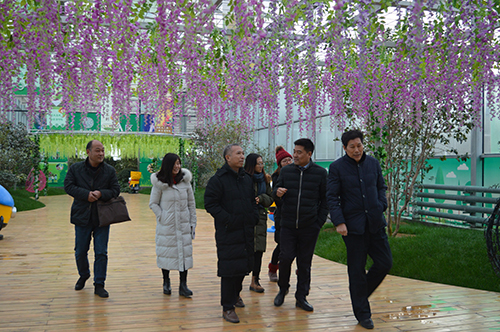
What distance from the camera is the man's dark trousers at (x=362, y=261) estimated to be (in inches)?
117

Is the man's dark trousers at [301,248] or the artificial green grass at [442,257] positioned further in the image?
the artificial green grass at [442,257]

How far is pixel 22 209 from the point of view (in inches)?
465

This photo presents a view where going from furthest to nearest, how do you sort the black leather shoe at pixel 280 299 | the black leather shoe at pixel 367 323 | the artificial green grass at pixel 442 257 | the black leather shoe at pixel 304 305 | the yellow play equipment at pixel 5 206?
the yellow play equipment at pixel 5 206 → the artificial green grass at pixel 442 257 → the black leather shoe at pixel 280 299 → the black leather shoe at pixel 304 305 → the black leather shoe at pixel 367 323

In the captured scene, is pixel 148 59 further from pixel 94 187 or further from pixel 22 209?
pixel 22 209

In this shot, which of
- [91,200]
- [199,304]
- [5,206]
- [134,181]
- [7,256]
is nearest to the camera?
[199,304]

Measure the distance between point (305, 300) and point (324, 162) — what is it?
377 inches

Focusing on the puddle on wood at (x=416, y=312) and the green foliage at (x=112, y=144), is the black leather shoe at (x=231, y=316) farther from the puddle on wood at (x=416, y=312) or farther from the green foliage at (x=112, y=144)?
the green foliage at (x=112, y=144)

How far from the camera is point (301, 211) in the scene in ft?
10.9

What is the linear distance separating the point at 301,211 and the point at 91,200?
1.71 metres

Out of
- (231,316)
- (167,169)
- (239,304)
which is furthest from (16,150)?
(231,316)

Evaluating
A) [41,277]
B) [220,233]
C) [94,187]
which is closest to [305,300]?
[220,233]

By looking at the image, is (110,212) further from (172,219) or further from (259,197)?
(259,197)

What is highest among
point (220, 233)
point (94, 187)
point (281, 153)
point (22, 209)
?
point (281, 153)

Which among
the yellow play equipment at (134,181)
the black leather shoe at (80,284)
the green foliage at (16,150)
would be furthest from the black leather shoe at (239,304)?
the yellow play equipment at (134,181)
